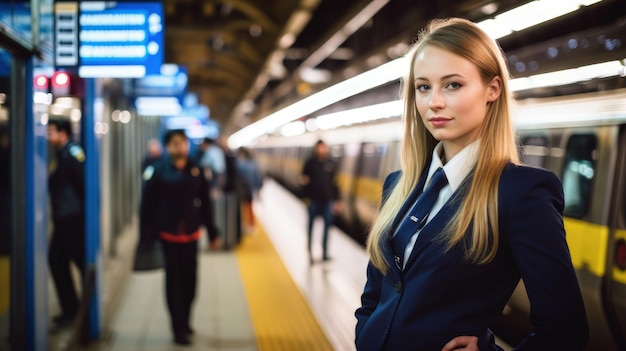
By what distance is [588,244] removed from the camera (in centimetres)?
499

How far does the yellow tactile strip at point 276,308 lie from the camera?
568 centimetres

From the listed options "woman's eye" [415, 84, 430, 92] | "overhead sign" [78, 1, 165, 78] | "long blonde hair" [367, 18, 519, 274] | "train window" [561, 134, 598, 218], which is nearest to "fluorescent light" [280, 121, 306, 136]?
"train window" [561, 134, 598, 218]

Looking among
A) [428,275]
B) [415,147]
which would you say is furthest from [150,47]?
[428,275]

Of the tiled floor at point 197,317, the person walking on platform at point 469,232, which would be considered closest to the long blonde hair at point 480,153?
the person walking on platform at point 469,232

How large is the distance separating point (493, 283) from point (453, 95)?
0.40 meters

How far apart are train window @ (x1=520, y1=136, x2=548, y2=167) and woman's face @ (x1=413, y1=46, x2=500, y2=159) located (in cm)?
424

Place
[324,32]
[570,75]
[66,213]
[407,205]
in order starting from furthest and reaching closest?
[324,32] → [66,213] → [570,75] → [407,205]

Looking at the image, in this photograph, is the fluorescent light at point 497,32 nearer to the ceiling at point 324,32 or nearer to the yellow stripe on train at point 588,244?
the ceiling at point 324,32

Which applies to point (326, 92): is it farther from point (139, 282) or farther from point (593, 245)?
point (593, 245)

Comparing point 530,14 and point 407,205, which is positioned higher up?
point 530,14

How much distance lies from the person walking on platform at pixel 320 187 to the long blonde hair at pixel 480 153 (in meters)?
7.47

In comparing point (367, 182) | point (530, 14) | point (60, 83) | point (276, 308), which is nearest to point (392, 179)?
point (530, 14)

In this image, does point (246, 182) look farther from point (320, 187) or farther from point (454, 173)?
point (454, 173)

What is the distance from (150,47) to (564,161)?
10.2 ft
